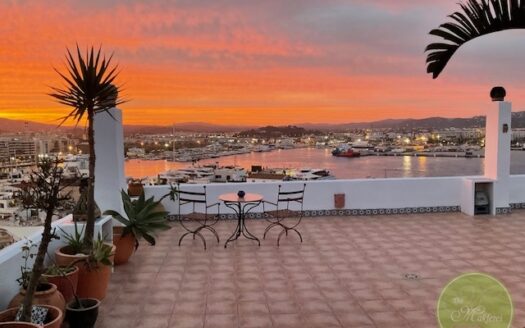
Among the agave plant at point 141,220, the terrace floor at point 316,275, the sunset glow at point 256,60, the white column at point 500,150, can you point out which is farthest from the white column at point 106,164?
the white column at point 500,150

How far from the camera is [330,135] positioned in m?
17.5

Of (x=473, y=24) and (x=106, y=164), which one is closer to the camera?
(x=473, y=24)

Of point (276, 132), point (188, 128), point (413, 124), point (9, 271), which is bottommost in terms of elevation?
point (9, 271)

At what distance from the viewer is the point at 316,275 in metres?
5.18

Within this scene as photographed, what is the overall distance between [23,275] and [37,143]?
5.03ft

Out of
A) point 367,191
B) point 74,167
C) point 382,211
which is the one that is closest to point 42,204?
point 74,167

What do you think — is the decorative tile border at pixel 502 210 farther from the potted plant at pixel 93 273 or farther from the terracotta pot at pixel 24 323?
the terracotta pot at pixel 24 323

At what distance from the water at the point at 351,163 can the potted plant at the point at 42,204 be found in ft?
23.6

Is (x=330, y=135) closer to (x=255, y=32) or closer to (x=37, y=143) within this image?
(x=255, y=32)

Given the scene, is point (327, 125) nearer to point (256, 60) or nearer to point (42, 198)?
point (256, 60)

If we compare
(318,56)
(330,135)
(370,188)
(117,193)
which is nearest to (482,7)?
(117,193)

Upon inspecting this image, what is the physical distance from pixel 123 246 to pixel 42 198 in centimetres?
249

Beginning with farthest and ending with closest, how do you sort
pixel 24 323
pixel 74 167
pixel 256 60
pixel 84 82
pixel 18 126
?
1. pixel 256 60
2. pixel 18 126
3. pixel 74 167
4. pixel 84 82
5. pixel 24 323

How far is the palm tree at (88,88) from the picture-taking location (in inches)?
179
